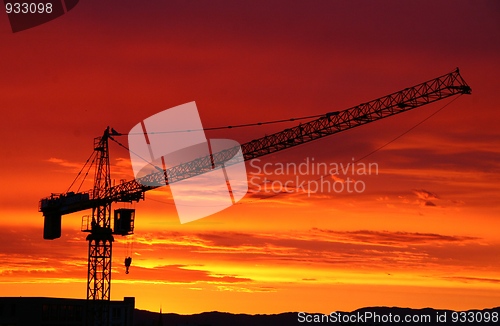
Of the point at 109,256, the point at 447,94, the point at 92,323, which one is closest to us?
the point at 447,94

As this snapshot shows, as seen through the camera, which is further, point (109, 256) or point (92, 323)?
point (92, 323)

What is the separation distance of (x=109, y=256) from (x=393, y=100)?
57403 mm

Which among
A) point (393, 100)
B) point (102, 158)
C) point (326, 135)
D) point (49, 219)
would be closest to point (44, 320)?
point (49, 219)

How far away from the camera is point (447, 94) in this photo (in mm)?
143375

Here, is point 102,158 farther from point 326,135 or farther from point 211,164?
point 326,135

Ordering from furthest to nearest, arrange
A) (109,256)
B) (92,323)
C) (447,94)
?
(92,323) → (109,256) → (447,94)

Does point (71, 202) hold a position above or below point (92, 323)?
above

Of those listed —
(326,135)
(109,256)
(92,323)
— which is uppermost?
(326,135)

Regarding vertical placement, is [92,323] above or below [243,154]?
below

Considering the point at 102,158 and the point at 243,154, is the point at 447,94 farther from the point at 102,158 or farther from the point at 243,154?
the point at 102,158

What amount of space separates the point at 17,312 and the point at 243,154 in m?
58.3

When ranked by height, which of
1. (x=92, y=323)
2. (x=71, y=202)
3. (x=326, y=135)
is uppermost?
(x=326, y=135)

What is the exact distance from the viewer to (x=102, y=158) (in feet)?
515

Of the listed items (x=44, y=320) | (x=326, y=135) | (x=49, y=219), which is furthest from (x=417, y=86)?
(x=44, y=320)
